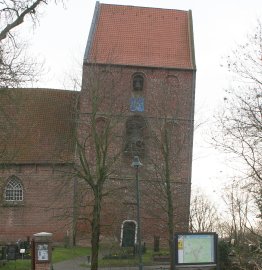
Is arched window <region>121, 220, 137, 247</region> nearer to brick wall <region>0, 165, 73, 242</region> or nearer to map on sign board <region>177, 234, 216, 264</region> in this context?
brick wall <region>0, 165, 73, 242</region>

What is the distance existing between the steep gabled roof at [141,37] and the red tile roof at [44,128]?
12.3 ft

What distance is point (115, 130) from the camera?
3247cm

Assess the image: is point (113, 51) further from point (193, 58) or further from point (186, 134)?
point (186, 134)

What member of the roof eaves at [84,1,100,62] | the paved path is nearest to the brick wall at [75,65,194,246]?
the roof eaves at [84,1,100,62]

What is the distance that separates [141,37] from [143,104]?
5547 mm

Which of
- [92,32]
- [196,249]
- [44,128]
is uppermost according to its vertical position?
[92,32]

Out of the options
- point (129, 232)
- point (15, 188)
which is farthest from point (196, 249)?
point (15, 188)

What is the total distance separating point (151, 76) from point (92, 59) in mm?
3834

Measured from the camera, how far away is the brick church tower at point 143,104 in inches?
1184

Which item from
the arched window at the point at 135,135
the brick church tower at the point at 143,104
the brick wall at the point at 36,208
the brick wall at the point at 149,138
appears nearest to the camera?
the brick church tower at the point at 143,104

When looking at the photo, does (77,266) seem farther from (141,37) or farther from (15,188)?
(141,37)

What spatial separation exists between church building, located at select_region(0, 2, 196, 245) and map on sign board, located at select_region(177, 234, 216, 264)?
41.0 feet

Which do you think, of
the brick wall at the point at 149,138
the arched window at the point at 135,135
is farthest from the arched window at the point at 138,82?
the arched window at the point at 135,135

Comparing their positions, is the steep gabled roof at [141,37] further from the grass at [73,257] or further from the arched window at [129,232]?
the grass at [73,257]
